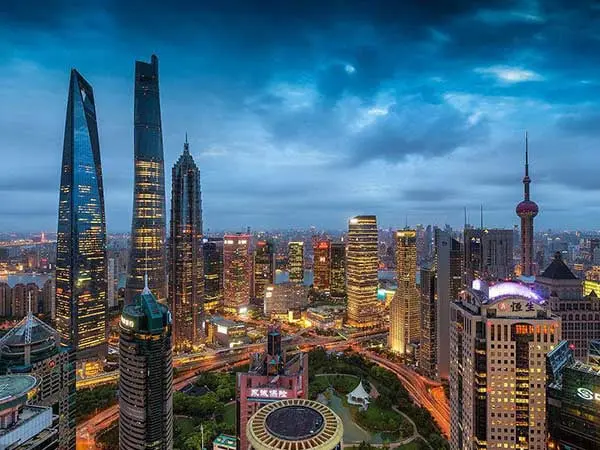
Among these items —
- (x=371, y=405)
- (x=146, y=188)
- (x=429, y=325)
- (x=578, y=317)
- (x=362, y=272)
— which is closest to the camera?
(x=578, y=317)

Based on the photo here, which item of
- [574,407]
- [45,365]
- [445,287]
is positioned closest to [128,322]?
[45,365]

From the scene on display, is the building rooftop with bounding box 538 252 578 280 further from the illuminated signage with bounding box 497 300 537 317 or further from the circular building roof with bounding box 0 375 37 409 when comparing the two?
the circular building roof with bounding box 0 375 37 409

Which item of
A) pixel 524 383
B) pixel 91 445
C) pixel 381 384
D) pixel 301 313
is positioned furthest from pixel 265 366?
pixel 301 313

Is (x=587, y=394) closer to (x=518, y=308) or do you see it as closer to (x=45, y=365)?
(x=518, y=308)

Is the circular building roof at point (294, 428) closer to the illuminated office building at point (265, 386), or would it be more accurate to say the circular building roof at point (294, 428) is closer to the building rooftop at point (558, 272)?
the illuminated office building at point (265, 386)

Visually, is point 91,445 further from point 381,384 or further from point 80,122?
point 80,122

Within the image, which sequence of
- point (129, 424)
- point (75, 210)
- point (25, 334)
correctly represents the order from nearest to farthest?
point (25, 334), point (129, 424), point (75, 210)
